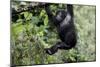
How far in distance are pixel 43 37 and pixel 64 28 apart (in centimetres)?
29

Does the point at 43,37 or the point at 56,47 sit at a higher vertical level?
the point at 43,37

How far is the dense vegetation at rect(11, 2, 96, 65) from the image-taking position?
2209mm

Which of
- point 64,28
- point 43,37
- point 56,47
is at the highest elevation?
point 64,28

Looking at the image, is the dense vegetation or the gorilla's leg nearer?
the dense vegetation

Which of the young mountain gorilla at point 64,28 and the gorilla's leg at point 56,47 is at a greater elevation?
the young mountain gorilla at point 64,28

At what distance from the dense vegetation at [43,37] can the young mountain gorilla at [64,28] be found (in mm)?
49

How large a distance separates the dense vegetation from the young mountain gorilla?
49 mm

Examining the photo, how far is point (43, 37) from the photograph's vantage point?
2311mm

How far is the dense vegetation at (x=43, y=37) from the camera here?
2.21 meters

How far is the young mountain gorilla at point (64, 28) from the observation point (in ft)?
7.70

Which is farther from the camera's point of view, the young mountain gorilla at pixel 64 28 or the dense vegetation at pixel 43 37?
the young mountain gorilla at pixel 64 28

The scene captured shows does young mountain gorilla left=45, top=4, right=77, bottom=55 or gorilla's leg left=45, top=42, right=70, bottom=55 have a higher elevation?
young mountain gorilla left=45, top=4, right=77, bottom=55

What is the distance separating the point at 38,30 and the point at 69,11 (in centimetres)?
47

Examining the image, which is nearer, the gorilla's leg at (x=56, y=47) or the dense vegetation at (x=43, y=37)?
the dense vegetation at (x=43, y=37)
